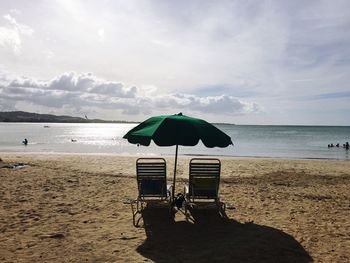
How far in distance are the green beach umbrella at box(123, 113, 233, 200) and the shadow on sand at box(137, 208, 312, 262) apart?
1.76 m

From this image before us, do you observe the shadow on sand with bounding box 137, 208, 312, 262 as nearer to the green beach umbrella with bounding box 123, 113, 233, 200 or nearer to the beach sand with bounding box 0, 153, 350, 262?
the beach sand with bounding box 0, 153, 350, 262

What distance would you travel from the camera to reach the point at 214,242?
639cm

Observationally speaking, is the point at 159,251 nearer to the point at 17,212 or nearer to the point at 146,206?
the point at 146,206

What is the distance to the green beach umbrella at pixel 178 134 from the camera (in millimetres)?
7043

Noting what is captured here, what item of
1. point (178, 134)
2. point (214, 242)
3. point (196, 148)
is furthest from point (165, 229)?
point (196, 148)

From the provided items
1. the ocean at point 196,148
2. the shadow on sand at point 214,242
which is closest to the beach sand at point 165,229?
the shadow on sand at point 214,242

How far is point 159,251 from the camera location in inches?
232

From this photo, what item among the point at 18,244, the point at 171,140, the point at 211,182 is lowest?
the point at 18,244

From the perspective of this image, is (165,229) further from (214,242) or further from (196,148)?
(196,148)

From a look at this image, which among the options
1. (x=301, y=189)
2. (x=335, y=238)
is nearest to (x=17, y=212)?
(x=335, y=238)

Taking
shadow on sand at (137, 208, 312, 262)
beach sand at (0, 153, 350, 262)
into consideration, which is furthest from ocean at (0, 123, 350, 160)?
shadow on sand at (137, 208, 312, 262)

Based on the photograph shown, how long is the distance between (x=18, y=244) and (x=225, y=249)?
369 centimetres

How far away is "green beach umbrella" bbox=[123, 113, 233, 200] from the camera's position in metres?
7.04

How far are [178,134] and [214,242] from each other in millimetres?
2252
